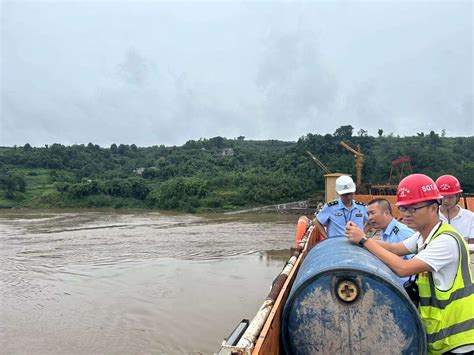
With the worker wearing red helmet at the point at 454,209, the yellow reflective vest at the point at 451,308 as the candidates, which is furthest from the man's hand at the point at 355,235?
the worker wearing red helmet at the point at 454,209

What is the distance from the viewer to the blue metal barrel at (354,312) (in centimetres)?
227

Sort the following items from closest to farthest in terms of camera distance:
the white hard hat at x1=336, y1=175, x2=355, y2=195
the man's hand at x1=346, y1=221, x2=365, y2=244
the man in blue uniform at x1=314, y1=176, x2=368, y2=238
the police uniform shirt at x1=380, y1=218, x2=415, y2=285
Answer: the man's hand at x1=346, y1=221, x2=365, y2=244, the police uniform shirt at x1=380, y1=218, x2=415, y2=285, the white hard hat at x1=336, y1=175, x2=355, y2=195, the man in blue uniform at x1=314, y1=176, x2=368, y2=238

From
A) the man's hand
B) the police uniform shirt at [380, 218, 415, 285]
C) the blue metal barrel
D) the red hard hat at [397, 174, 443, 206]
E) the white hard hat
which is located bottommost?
the blue metal barrel

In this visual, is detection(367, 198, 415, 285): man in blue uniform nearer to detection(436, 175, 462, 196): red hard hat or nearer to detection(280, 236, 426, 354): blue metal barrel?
detection(436, 175, 462, 196): red hard hat

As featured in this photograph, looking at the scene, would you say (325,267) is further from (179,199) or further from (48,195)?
(48,195)

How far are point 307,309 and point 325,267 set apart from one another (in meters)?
0.26

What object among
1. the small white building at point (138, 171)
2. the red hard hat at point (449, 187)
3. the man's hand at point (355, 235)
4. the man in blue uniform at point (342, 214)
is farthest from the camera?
the small white building at point (138, 171)

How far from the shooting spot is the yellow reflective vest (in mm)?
2098

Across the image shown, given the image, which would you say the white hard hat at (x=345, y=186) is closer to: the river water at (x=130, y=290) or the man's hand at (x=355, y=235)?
the man's hand at (x=355, y=235)

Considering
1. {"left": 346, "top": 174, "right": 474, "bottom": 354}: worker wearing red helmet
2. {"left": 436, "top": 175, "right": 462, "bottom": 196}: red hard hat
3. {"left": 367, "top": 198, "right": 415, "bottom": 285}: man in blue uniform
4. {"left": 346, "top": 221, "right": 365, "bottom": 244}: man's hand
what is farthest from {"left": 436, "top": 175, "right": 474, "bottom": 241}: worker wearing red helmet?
{"left": 346, "top": 174, "right": 474, "bottom": 354}: worker wearing red helmet

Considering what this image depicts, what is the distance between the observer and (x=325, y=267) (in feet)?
7.79

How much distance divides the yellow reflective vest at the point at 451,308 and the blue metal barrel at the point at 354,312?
76 millimetres

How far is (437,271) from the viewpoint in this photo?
82.9 inches

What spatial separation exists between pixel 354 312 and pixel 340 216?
2.20m
